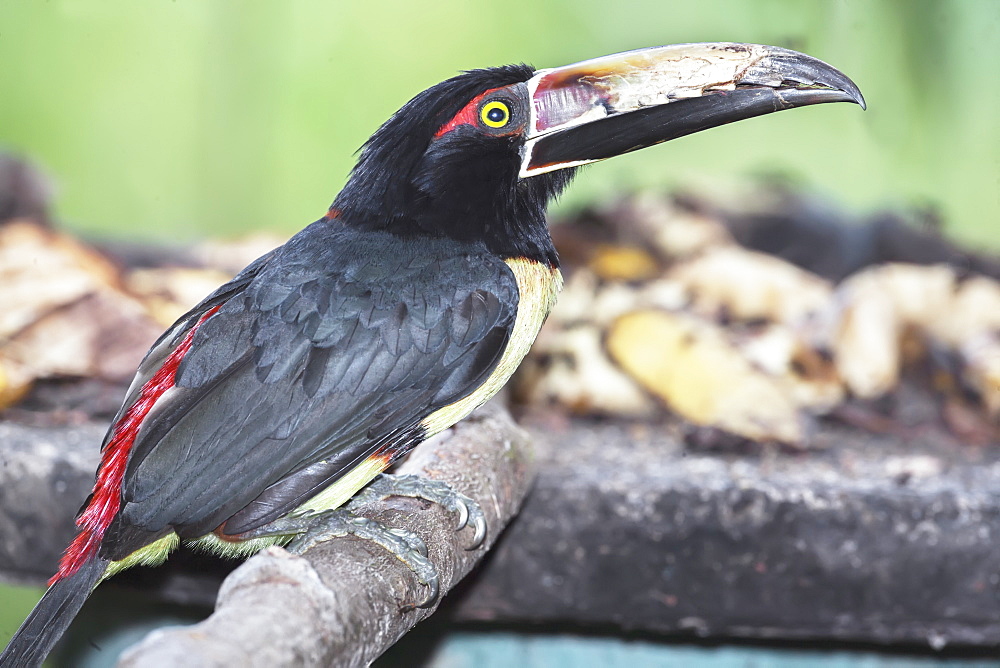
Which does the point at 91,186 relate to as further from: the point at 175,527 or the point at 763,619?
the point at 763,619

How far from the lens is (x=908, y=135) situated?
2.76 meters

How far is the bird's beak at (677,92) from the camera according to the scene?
1.61 m

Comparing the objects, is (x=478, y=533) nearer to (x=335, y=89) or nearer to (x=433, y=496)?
(x=433, y=496)

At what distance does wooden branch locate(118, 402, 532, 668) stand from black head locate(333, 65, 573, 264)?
1.33ft

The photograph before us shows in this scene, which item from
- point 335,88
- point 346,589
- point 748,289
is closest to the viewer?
point 346,589

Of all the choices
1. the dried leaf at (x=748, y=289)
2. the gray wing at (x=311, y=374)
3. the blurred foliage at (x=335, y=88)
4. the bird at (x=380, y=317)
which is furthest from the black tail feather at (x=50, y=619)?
the dried leaf at (x=748, y=289)

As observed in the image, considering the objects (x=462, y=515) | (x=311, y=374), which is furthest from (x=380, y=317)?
(x=462, y=515)

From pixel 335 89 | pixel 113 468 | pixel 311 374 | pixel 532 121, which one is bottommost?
pixel 113 468

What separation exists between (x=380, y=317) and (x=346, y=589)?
482 mm

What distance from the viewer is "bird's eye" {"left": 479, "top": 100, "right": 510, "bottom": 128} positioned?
165cm

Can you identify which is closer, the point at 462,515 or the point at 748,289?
the point at 462,515

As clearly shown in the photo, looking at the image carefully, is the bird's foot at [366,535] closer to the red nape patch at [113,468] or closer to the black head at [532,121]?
the red nape patch at [113,468]

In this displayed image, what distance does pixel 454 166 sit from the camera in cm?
165

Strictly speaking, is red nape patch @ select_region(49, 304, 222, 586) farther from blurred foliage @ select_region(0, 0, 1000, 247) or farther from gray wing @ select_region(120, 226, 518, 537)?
blurred foliage @ select_region(0, 0, 1000, 247)
